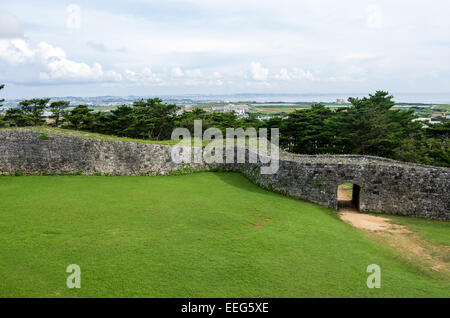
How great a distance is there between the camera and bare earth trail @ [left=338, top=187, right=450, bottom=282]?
25.5 ft

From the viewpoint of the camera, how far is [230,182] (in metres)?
13.9

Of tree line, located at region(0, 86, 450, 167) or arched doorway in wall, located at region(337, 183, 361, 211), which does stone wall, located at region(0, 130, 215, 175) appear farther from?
tree line, located at region(0, 86, 450, 167)

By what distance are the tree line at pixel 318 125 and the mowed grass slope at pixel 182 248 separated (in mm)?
14077

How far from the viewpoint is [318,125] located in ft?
90.1

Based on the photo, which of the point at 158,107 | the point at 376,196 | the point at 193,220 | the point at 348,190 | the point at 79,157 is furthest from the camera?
the point at 158,107

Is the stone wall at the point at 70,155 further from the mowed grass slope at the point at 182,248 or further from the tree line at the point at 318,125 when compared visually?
the tree line at the point at 318,125

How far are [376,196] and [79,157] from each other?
45.6ft

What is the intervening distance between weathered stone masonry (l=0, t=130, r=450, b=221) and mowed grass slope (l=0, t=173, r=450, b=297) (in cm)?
153

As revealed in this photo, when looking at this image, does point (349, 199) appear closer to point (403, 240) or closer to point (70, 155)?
point (403, 240)

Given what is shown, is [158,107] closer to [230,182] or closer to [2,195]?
[230,182]

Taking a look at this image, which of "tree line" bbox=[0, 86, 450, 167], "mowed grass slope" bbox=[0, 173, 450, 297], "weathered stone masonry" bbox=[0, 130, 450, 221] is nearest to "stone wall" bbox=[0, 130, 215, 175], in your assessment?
"weathered stone masonry" bbox=[0, 130, 450, 221]

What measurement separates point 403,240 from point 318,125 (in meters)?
19.4

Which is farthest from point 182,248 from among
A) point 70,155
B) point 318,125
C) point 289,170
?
point 318,125

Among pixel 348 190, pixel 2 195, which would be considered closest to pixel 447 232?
pixel 348 190
